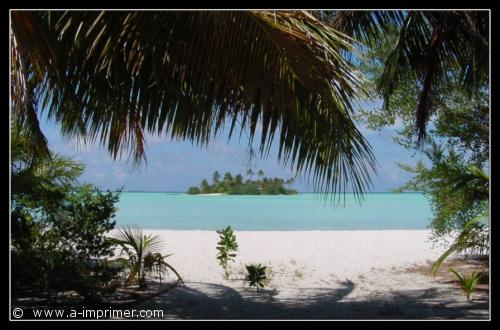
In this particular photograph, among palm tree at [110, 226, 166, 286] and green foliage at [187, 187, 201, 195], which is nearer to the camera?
palm tree at [110, 226, 166, 286]

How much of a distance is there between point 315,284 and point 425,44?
308cm

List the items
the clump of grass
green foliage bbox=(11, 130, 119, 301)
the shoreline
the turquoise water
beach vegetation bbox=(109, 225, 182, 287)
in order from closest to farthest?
1. green foliage bbox=(11, 130, 119, 301)
2. beach vegetation bbox=(109, 225, 182, 287)
3. the clump of grass
4. the shoreline
5. the turquoise water

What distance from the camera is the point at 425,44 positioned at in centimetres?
429

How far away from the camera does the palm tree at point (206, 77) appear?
2.28 m

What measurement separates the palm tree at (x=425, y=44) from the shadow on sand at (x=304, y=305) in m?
1.76

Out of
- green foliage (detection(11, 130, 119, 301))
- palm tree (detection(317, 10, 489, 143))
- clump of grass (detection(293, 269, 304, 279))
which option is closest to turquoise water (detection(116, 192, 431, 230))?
clump of grass (detection(293, 269, 304, 279))

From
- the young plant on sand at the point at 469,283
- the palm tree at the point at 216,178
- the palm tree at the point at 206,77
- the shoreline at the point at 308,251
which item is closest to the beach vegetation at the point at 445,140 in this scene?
the young plant on sand at the point at 469,283

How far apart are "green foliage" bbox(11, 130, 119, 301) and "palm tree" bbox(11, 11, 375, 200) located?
4.04 feet

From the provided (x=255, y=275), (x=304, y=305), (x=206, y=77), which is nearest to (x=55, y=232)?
(x=255, y=275)

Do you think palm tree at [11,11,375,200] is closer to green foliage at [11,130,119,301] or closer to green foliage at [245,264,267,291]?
green foliage at [11,130,119,301]

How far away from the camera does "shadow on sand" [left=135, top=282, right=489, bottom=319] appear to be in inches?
176

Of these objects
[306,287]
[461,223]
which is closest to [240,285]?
[306,287]

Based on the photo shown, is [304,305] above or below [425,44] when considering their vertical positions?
below

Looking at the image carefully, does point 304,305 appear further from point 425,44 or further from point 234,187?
point 425,44
